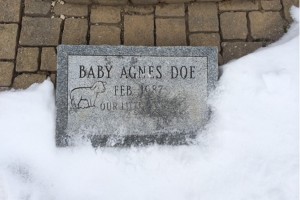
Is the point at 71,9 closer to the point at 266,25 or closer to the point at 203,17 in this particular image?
the point at 203,17

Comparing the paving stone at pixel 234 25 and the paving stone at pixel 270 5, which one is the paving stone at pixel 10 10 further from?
the paving stone at pixel 270 5

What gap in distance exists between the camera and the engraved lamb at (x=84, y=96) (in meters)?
2.22

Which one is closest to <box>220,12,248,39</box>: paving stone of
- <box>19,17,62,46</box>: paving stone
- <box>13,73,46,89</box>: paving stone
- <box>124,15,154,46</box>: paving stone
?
Answer: <box>124,15,154,46</box>: paving stone

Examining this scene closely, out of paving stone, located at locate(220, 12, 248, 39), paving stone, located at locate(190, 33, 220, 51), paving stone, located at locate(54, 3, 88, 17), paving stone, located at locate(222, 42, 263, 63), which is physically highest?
paving stone, located at locate(54, 3, 88, 17)

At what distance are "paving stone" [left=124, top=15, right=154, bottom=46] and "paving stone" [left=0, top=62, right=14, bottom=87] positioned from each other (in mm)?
604

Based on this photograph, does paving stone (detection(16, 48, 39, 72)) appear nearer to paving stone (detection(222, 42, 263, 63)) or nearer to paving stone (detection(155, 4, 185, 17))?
paving stone (detection(155, 4, 185, 17))

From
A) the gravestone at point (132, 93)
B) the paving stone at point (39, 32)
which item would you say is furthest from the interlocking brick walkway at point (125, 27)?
the gravestone at point (132, 93)

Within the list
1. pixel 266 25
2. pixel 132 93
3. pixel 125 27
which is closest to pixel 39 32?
pixel 125 27

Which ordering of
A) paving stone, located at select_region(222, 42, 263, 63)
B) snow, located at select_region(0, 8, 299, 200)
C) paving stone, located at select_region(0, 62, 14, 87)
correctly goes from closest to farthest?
snow, located at select_region(0, 8, 299, 200)
paving stone, located at select_region(0, 62, 14, 87)
paving stone, located at select_region(222, 42, 263, 63)

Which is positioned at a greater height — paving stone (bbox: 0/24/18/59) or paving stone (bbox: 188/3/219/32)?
paving stone (bbox: 188/3/219/32)

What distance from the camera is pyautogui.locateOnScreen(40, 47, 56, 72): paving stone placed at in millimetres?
2348

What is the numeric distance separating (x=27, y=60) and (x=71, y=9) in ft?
1.19

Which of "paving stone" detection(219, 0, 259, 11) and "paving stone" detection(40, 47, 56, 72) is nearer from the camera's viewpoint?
"paving stone" detection(40, 47, 56, 72)

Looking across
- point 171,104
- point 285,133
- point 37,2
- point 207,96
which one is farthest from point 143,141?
point 37,2
